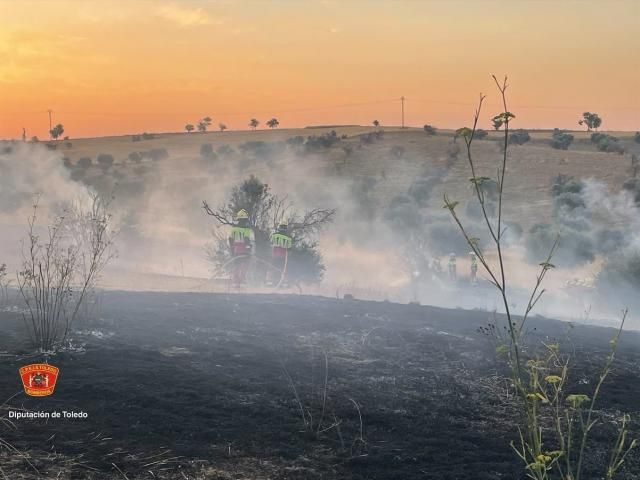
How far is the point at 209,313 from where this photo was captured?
12.6 metres

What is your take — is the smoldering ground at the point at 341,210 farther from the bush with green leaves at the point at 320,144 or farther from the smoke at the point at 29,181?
the bush with green leaves at the point at 320,144

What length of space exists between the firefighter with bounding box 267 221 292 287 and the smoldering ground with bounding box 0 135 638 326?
6.14ft

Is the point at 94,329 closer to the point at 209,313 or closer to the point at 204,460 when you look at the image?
the point at 209,313

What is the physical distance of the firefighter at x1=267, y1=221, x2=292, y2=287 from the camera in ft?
57.5


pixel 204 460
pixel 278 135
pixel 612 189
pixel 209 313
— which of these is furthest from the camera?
pixel 278 135

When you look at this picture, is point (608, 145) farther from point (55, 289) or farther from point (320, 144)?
point (55, 289)

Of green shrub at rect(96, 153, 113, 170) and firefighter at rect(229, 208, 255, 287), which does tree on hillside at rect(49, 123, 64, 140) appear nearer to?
green shrub at rect(96, 153, 113, 170)

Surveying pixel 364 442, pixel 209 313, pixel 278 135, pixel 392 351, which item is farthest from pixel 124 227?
pixel 278 135

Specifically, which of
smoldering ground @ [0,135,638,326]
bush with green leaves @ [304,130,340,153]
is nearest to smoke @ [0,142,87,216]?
smoldering ground @ [0,135,638,326]

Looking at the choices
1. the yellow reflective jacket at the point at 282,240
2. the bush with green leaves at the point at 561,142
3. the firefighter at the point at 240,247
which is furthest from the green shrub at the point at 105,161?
the yellow reflective jacket at the point at 282,240

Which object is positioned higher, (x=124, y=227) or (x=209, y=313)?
(x=124, y=227)

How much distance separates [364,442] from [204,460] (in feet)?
5.19

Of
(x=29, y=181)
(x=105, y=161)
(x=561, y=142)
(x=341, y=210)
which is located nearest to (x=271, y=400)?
(x=341, y=210)

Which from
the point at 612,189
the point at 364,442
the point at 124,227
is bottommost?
the point at 364,442
